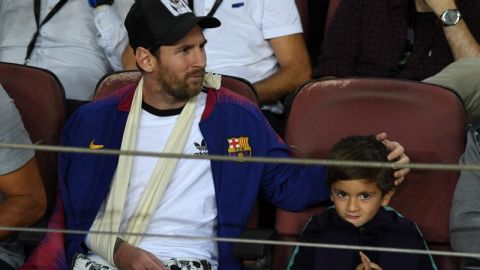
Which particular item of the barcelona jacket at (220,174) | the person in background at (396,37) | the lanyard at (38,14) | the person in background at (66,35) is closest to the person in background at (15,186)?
the barcelona jacket at (220,174)

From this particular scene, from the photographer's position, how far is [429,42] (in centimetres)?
315

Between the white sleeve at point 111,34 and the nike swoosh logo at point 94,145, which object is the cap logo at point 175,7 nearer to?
the nike swoosh logo at point 94,145

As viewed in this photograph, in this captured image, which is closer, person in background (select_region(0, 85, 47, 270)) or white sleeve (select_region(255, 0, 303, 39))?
person in background (select_region(0, 85, 47, 270))

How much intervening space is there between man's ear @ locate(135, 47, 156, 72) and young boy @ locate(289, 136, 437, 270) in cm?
58

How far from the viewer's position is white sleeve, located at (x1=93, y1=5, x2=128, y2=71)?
350 centimetres

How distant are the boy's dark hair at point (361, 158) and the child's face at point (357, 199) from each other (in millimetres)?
15

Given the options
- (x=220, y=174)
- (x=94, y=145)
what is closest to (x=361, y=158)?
(x=220, y=174)

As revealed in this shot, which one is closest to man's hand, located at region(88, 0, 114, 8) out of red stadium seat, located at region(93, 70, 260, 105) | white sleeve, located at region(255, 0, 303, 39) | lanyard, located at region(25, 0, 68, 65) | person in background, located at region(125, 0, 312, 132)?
lanyard, located at region(25, 0, 68, 65)

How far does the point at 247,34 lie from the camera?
3.34 meters

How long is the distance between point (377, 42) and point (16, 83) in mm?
1175

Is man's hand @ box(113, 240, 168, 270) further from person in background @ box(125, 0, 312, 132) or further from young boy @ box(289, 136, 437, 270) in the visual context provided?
person in background @ box(125, 0, 312, 132)

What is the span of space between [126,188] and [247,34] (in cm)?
96

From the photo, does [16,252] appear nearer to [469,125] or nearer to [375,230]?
[375,230]

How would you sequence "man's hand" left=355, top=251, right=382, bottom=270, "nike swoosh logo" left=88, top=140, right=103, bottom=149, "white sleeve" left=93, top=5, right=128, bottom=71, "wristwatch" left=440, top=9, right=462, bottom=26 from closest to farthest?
"man's hand" left=355, top=251, right=382, bottom=270, "nike swoosh logo" left=88, top=140, right=103, bottom=149, "wristwatch" left=440, top=9, right=462, bottom=26, "white sleeve" left=93, top=5, right=128, bottom=71
